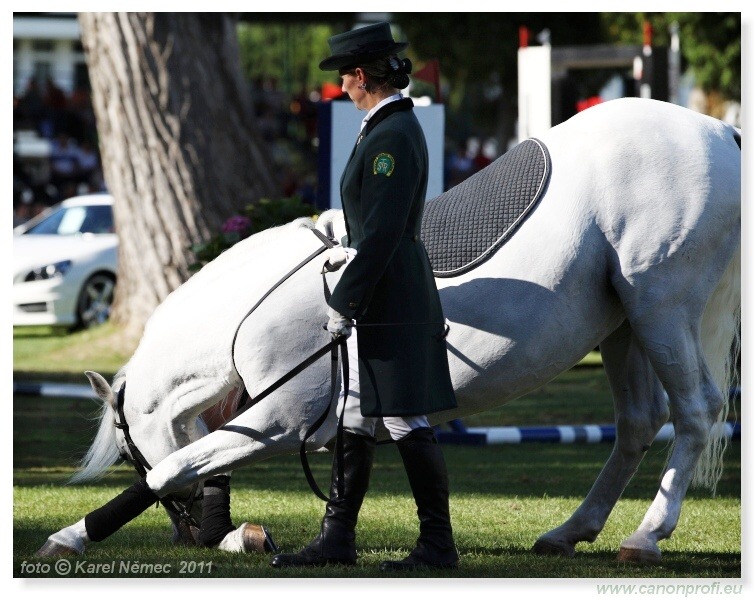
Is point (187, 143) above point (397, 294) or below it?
below

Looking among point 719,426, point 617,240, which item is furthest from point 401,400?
point 719,426

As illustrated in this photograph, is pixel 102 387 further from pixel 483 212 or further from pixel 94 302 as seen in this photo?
pixel 94 302

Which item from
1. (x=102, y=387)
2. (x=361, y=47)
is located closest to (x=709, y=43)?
(x=361, y=47)

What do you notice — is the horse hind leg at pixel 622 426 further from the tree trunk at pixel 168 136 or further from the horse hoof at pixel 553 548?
the tree trunk at pixel 168 136

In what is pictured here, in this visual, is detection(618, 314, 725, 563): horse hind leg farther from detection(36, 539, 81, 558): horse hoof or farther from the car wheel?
the car wheel

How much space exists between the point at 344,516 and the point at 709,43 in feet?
62.2

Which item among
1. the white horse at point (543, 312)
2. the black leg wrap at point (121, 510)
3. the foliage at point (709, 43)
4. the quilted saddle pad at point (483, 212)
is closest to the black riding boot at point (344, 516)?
the white horse at point (543, 312)

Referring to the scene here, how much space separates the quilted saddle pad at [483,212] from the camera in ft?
16.9

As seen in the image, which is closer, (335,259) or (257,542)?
(335,259)

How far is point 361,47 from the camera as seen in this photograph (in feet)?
15.8

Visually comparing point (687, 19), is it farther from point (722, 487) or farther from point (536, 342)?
point (536, 342)

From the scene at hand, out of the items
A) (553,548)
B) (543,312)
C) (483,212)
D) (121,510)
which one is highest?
(483,212)

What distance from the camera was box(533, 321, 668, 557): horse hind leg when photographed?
5.53 meters

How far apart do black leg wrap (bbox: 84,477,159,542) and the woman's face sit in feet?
5.68
